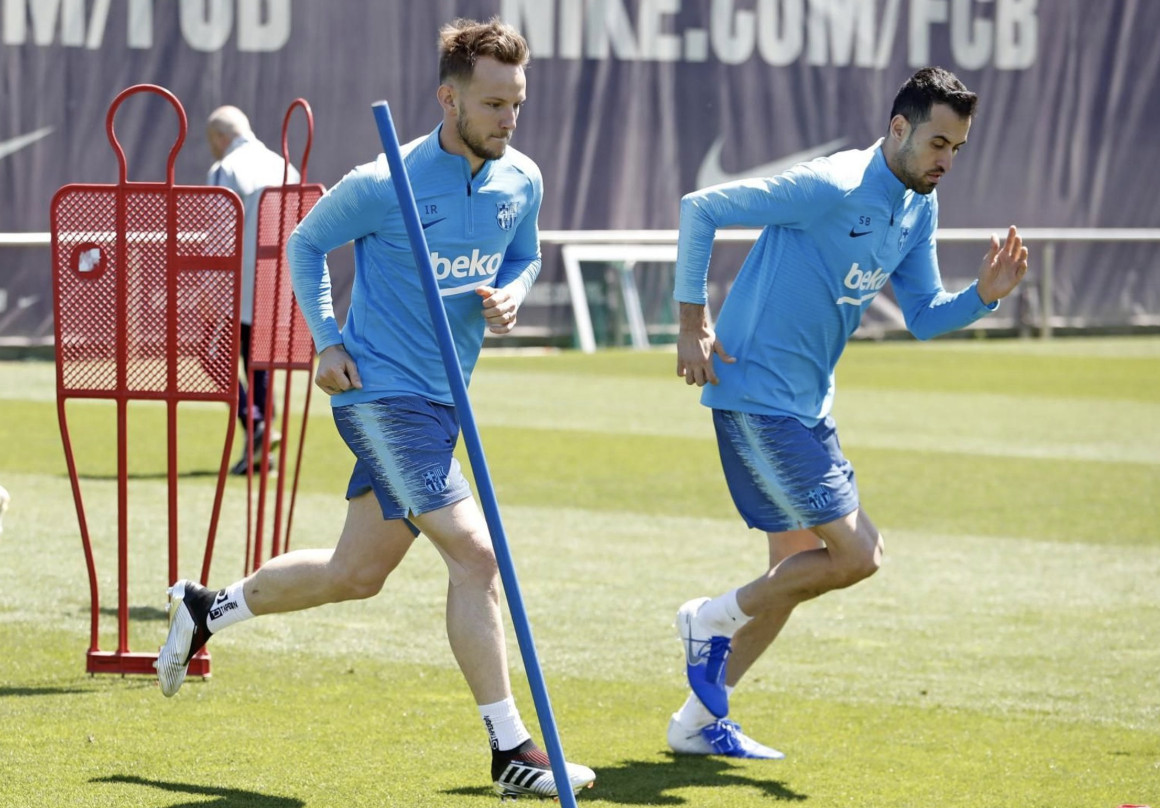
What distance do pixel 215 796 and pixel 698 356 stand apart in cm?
186

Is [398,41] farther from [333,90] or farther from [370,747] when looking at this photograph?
[370,747]

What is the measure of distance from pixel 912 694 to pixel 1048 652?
98 centimetres

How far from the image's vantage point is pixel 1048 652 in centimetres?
734

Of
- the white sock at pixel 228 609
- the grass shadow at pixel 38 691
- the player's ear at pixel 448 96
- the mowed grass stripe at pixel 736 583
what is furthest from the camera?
the mowed grass stripe at pixel 736 583

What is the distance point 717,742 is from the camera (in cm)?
576

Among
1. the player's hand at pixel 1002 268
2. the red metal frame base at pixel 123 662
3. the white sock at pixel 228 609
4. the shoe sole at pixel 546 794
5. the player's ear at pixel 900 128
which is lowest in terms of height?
the red metal frame base at pixel 123 662

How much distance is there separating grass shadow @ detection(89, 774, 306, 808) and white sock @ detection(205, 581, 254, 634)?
2.00 feet

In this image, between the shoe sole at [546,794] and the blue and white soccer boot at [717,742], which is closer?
the shoe sole at [546,794]

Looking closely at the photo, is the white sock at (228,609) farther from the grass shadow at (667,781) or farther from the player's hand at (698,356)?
the player's hand at (698,356)

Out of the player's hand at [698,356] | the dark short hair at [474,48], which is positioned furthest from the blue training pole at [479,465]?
the player's hand at [698,356]

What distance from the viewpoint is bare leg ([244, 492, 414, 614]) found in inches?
210

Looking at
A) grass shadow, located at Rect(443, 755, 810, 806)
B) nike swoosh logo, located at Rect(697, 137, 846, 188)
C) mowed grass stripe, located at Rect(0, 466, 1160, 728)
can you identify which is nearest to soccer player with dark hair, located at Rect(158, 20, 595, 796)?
grass shadow, located at Rect(443, 755, 810, 806)

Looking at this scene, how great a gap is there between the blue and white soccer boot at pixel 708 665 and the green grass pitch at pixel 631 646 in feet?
0.61

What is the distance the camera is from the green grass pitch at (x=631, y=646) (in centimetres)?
543
